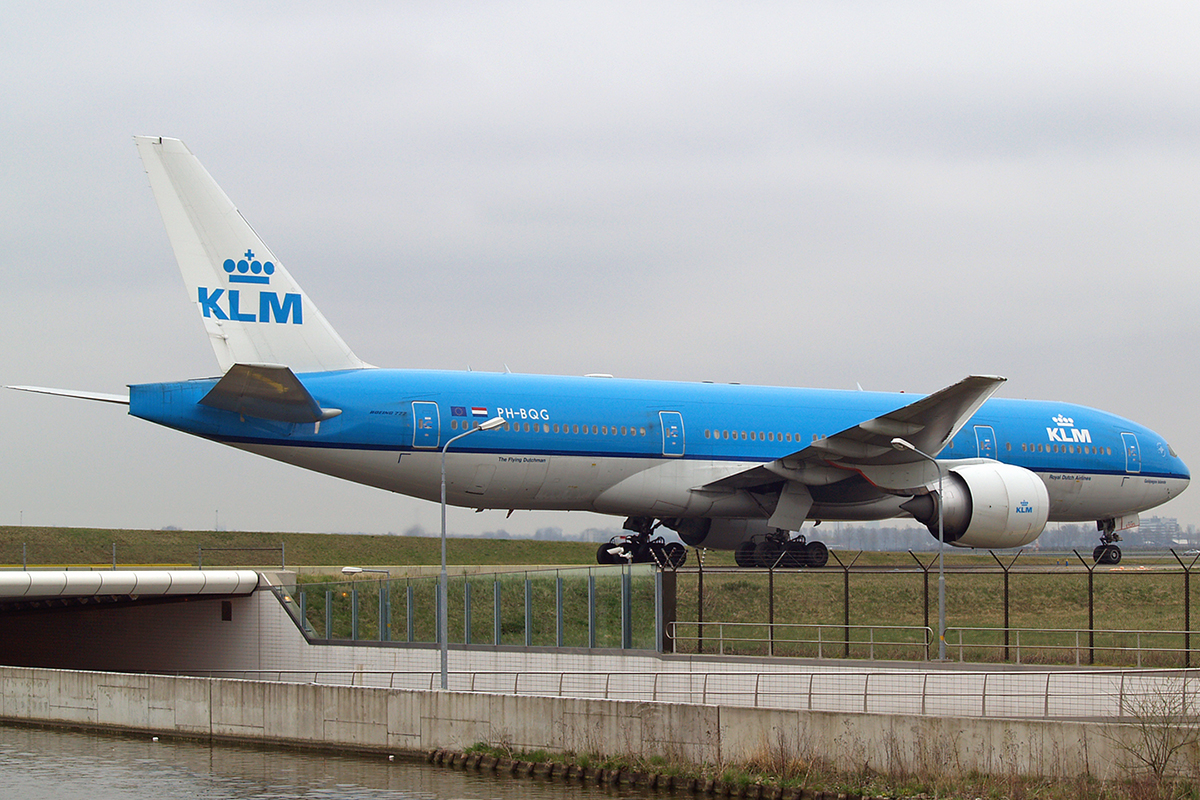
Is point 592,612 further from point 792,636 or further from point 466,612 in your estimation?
point 792,636

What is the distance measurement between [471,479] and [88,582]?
10.0 metres

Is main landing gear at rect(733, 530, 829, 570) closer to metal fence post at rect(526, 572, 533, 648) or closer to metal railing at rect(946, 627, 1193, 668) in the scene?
metal railing at rect(946, 627, 1193, 668)

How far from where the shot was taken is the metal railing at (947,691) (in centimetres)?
2066

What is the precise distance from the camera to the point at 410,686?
32344 mm

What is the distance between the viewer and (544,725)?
21.4 meters

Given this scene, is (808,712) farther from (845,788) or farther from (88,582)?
(88,582)

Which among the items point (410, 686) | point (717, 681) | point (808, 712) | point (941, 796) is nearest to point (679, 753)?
point (808, 712)

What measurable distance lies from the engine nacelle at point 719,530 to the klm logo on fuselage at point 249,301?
447 inches

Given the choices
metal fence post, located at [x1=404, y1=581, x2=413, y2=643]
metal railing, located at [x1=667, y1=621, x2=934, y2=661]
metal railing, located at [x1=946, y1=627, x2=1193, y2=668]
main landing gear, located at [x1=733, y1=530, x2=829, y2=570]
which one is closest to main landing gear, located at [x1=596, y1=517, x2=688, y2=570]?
main landing gear, located at [x1=733, y1=530, x2=829, y2=570]

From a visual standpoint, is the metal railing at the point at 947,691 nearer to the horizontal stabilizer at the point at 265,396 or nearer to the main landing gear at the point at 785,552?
the horizontal stabilizer at the point at 265,396

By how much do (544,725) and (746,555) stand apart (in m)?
15.1

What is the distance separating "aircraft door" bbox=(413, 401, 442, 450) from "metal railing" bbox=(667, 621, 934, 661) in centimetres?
686

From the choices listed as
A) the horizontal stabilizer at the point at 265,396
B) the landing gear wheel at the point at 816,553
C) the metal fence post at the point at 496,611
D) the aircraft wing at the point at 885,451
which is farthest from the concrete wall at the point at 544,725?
the landing gear wheel at the point at 816,553

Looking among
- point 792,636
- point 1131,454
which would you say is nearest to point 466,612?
point 792,636
